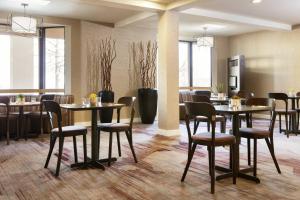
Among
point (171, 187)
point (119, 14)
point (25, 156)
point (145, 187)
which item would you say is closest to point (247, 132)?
point (171, 187)

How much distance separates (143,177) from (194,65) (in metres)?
7.25

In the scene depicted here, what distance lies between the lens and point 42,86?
7.65 meters

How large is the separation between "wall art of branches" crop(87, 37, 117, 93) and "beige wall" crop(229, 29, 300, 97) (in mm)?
4495

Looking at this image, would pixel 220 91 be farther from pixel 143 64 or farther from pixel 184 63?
→ pixel 143 64

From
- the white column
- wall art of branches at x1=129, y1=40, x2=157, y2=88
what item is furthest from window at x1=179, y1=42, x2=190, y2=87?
the white column

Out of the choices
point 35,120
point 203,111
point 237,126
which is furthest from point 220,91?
point 203,111

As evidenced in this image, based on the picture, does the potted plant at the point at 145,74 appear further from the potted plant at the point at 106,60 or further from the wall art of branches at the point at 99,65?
the wall art of branches at the point at 99,65

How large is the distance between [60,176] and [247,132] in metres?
2.10

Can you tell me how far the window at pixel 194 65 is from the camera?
10.1m

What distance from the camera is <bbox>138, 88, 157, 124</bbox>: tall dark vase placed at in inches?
311

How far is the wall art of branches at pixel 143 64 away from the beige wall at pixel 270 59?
3211mm

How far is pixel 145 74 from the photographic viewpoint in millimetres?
8414

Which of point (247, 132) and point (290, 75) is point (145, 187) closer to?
point (247, 132)

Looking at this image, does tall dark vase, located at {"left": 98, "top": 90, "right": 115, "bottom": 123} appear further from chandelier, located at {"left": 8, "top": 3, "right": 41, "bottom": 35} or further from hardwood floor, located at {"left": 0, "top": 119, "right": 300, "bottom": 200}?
hardwood floor, located at {"left": 0, "top": 119, "right": 300, "bottom": 200}
